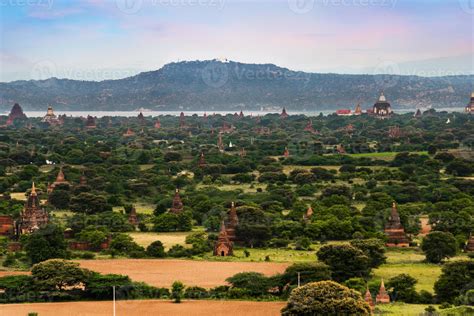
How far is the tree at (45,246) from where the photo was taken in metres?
41.7

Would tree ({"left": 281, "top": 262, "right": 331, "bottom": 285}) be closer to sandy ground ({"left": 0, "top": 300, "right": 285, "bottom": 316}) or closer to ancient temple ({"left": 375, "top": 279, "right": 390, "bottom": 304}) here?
sandy ground ({"left": 0, "top": 300, "right": 285, "bottom": 316})

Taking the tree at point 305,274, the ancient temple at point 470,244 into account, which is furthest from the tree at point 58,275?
the ancient temple at point 470,244

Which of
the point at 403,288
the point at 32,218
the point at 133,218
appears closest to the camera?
the point at 403,288

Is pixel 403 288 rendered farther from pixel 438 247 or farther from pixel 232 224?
pixel 232 224

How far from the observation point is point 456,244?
4372 centimetres

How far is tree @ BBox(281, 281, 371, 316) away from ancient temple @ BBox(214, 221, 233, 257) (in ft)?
44.0

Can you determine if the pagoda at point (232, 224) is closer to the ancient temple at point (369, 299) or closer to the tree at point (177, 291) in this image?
the tree at point (177, 291)

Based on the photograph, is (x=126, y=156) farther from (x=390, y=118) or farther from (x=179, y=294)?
(x=390, y=118)

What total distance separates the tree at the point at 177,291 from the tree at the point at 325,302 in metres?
5.86

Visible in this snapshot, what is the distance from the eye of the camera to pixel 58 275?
35.8m

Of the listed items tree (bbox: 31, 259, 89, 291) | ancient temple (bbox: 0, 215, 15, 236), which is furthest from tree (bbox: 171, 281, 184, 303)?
ancient temple (bbox: 0, 215, 15, 236)

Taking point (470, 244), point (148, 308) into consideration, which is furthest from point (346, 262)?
point (148, 308)

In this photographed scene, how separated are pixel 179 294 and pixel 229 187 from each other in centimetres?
3769

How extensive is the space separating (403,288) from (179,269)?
9892 millimetres
